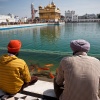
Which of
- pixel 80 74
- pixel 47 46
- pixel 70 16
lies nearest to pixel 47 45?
pixel 47 46

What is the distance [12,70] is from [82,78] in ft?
3.59

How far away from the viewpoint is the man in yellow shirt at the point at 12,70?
8.00 ft

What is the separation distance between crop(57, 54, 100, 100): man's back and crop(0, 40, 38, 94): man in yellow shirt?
862 millimetres

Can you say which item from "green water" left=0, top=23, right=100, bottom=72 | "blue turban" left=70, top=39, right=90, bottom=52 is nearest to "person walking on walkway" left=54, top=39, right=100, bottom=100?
"blue turban" left=70, top=39, right=90, bottom=52

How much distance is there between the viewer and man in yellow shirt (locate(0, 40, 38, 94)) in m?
2.44

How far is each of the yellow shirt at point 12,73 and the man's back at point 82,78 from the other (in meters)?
0.86

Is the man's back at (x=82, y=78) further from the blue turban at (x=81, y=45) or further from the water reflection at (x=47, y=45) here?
the water reflection at (x=47, y=45)

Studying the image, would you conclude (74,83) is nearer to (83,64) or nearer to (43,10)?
(83,64)

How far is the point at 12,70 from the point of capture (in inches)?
96.0

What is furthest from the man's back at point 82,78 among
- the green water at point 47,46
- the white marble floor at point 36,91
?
the green water at point 47,46

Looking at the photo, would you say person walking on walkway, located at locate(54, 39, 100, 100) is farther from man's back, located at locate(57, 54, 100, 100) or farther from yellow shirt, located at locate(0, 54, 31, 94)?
yellow shirt, located at locate(0, 54, 31, 94)

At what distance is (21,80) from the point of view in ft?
8.46

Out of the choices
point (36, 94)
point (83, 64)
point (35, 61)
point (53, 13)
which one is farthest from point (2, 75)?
point (53, 13)

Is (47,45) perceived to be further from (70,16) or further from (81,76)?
(70,16)
